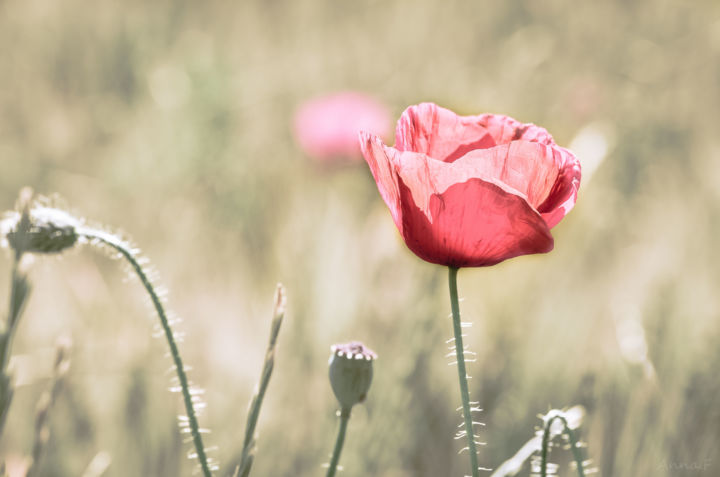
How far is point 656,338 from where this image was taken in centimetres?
87

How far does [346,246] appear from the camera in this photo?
1.06 metres

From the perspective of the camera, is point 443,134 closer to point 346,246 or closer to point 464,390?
point 464,390

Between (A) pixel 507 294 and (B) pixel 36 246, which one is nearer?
(B) pixel 36 246

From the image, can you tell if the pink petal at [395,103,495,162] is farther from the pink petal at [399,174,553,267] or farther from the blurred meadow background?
the blurred meadow background

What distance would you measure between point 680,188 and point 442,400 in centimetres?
68

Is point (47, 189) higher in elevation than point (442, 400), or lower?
higher

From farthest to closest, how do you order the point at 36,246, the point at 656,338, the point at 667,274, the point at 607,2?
the point at 607,2 → the point at 667,274 → the point at 656,338 → the point at 36,246

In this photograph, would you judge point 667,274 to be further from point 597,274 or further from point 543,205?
point 543,205

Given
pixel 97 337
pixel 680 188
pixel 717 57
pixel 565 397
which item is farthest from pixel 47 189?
pixel 717 57

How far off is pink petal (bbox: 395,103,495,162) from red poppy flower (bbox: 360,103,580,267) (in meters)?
0.02
